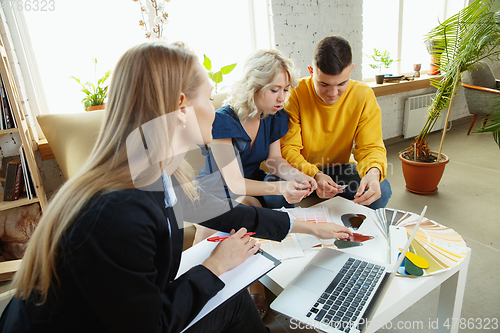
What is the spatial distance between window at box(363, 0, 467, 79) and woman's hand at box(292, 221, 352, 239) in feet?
10.4

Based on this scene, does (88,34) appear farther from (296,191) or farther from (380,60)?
(380,60)

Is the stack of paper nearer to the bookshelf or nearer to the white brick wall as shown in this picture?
the bookshelf

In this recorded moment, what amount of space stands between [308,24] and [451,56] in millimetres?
1207

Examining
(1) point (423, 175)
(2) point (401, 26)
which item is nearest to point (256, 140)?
(1) point (423, 175)

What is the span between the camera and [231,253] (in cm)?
85

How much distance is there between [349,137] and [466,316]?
1008 mm

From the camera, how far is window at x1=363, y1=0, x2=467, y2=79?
368 cm

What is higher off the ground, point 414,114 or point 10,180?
point 10,180

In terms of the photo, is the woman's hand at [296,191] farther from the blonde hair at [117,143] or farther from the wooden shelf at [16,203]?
the wooden shelf at [16,203]

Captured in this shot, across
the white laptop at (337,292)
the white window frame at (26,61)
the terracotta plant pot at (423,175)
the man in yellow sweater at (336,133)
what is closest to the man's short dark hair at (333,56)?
the man in yellow sweater at (336,133)

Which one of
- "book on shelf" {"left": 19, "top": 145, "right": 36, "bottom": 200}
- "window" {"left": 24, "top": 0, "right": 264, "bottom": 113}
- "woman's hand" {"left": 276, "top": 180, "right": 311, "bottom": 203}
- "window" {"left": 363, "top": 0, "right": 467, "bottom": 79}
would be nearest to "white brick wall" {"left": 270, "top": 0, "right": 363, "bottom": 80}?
"window" {"left": 24, "top": 0, "right": 264, "bottom": 113}

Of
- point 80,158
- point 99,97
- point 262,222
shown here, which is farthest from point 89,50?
point 262,222

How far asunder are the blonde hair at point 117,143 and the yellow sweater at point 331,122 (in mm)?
1119

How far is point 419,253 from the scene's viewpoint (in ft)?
3.14
